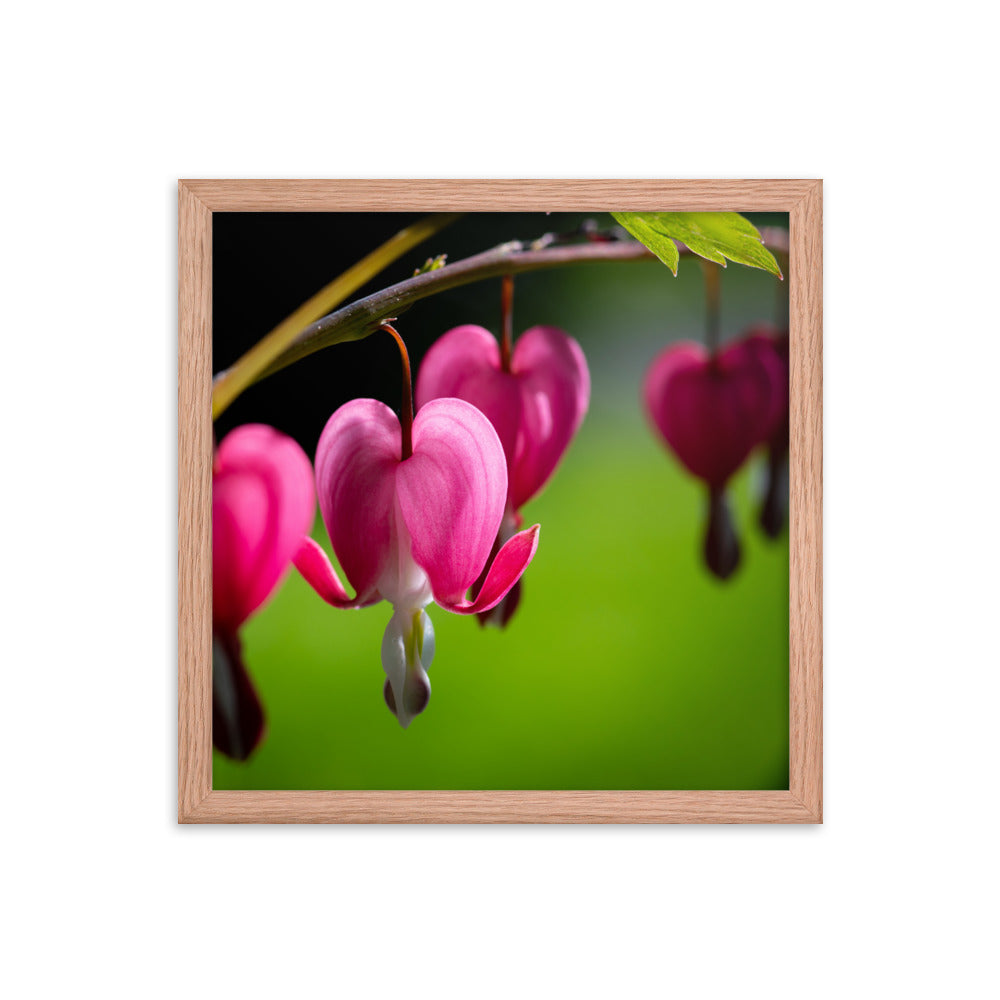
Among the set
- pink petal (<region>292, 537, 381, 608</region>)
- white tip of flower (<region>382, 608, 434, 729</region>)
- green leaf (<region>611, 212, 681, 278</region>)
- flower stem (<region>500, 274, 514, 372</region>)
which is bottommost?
white tip of flower (<region>382, 608, 434, 729</region>)

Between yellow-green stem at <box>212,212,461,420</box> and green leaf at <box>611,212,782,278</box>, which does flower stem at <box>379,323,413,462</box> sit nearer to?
Answer: yellow-green stem at <box>212,212,461,420</box>

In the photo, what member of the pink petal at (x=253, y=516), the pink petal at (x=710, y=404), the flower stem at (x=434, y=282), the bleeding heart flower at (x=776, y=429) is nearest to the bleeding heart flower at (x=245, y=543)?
the pink petal at (x=253, y=516)

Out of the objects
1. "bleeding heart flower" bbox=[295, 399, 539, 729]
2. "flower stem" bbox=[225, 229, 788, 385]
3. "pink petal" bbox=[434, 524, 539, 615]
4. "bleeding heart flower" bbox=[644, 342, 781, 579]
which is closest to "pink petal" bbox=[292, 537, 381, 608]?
"bleeding heart flower" bbox=[295, 399, 539, 729]

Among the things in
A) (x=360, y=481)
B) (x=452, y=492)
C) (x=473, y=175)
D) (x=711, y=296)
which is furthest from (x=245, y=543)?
(x=711, y=296)

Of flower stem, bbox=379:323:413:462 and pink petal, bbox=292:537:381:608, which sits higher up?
flower stem, bbox=379:323:413:462

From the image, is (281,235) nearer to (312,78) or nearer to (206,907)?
(312,78)
